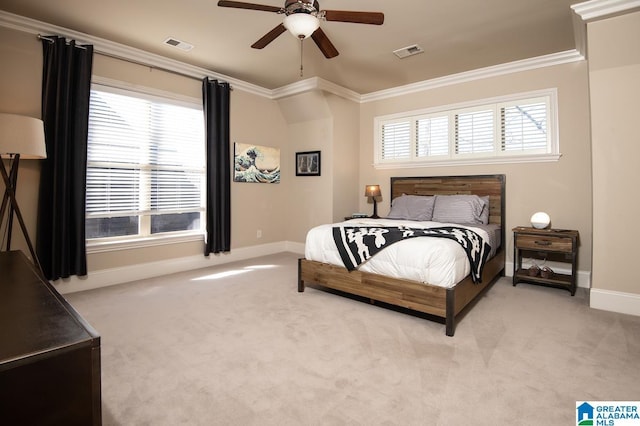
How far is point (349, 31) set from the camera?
339 cm

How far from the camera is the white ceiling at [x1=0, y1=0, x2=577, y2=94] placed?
2973 millimetres

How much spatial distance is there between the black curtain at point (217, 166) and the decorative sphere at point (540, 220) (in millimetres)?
3880

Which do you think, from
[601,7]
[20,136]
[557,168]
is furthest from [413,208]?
[20,136]

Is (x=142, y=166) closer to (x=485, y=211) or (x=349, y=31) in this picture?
Answer: (x=349, y=31)

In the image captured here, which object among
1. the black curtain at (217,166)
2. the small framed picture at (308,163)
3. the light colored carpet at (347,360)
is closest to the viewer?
the light colored carpet at (347,360)

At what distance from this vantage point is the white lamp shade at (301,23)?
2338 mm

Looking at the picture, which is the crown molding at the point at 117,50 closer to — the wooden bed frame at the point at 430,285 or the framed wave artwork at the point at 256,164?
the framed wave artwork at the point at 256,164

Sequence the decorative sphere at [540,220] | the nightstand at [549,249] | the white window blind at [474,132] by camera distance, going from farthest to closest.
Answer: the white window blind at [474,132] < the decorative sphere at [540,220] < the nightstand at [549,249]

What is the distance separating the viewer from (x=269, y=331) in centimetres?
259

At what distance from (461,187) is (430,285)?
241 centimetres

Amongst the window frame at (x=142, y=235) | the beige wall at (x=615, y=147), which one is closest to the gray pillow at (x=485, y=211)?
the beige wall at (x=615, y=147)

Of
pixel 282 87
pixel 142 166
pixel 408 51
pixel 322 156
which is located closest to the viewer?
pixel 408 51

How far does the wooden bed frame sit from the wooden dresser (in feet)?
7.55

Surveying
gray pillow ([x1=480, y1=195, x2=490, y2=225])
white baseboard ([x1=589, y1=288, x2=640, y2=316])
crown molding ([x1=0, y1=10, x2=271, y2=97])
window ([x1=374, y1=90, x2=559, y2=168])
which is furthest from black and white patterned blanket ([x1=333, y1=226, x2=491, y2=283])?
crown molding ([x1=0, y1=10, x2=271, y2=97])
